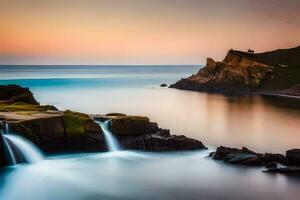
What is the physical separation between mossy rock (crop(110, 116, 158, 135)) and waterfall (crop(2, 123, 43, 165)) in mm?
7434

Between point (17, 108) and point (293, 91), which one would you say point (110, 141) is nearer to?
point (17, 108)

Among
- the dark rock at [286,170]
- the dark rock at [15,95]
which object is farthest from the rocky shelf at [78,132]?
the dark rock at [286,170]

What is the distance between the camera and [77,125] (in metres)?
36.5

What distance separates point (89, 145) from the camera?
36.8 meters

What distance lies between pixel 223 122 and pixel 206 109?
19.3m

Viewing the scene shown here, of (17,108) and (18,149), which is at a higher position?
(17,108)

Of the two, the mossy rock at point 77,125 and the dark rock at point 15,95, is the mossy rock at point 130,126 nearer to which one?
the mossy rock at point 77,125

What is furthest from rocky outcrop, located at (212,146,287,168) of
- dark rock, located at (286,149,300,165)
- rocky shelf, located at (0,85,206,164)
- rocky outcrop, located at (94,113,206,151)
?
rocky shelf, located at (0,85,206,164)

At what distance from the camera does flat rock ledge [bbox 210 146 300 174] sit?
1262 inches

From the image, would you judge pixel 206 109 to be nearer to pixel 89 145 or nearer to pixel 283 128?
pixel 283 128

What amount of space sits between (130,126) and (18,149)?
399 inches

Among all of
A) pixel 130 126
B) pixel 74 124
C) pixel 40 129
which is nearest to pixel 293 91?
pixel 130 126

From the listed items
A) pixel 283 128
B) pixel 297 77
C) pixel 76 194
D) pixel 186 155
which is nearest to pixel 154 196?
pixel 76 194

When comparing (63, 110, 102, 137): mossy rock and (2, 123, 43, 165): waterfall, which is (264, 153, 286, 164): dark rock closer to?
(63, 110, 102, 137): mossy rock
